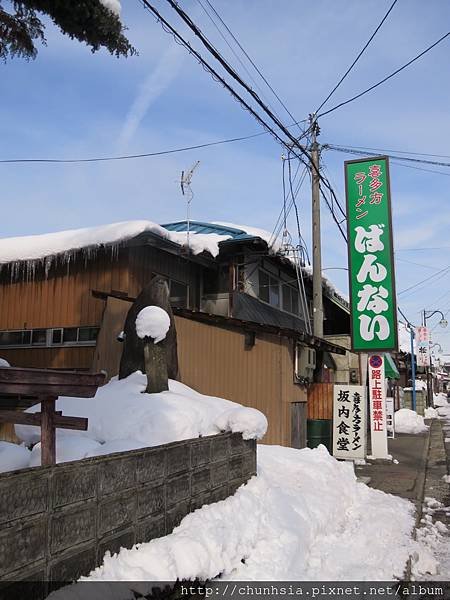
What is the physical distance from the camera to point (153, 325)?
7.96m

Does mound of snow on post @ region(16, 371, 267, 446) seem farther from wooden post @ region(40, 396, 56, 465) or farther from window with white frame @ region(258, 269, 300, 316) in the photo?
window with white frame @ region(258, 269, 300, 316)

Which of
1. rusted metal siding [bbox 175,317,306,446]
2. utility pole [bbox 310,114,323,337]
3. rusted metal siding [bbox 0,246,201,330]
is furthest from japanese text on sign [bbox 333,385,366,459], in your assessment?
rusted metal siding [bbox 0,246,201,330]

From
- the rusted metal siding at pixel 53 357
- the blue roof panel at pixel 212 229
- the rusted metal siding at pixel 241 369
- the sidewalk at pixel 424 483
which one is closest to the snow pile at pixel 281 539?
the sidewalk at pixel 424 483

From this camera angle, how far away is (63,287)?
537 inches

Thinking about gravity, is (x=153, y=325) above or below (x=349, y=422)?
above

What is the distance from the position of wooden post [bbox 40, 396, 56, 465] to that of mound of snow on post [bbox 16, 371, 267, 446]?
134 cm

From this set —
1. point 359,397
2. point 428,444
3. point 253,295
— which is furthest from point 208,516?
point 428,444

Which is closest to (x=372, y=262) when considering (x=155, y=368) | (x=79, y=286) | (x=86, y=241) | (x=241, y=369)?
(x=241, y=369)

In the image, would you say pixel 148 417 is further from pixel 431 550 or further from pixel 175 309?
pixel 175 309

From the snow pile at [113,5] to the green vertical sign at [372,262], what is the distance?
32.3 ft

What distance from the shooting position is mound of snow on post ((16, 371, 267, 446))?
20.7 ft

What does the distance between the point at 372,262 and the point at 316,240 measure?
1882 mm

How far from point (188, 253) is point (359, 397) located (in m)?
5.70

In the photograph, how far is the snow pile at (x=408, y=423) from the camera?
80.3 feet
